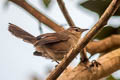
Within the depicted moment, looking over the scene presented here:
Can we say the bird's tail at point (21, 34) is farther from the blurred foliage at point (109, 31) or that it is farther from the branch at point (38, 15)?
the blurred foliage at point (109, 31)

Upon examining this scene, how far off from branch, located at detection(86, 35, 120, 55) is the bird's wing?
0.95 feet

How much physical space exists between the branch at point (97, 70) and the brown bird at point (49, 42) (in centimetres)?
40

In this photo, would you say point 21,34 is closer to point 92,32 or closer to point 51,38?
point 51,38

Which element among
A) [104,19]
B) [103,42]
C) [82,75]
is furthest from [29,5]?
[104,19]

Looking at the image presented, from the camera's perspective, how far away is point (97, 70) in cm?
256

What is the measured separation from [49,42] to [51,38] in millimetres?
63

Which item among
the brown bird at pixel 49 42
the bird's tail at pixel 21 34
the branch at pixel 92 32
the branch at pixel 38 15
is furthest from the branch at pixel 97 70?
the branch at pixel 38 15

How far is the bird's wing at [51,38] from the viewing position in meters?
2.91

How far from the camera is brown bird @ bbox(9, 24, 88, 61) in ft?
9.38

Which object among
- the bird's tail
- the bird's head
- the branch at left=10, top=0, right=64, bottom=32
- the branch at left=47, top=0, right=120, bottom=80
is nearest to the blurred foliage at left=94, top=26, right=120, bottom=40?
the bird's head

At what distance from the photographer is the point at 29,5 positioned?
3.52 meters

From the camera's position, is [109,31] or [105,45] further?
[109,31]

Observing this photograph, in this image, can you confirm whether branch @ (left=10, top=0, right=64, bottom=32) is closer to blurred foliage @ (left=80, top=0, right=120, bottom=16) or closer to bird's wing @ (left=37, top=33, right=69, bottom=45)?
bird's wing @ (left=37, top=33, right=69, bottom=45)

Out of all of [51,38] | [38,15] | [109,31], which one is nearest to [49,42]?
[51,38]
